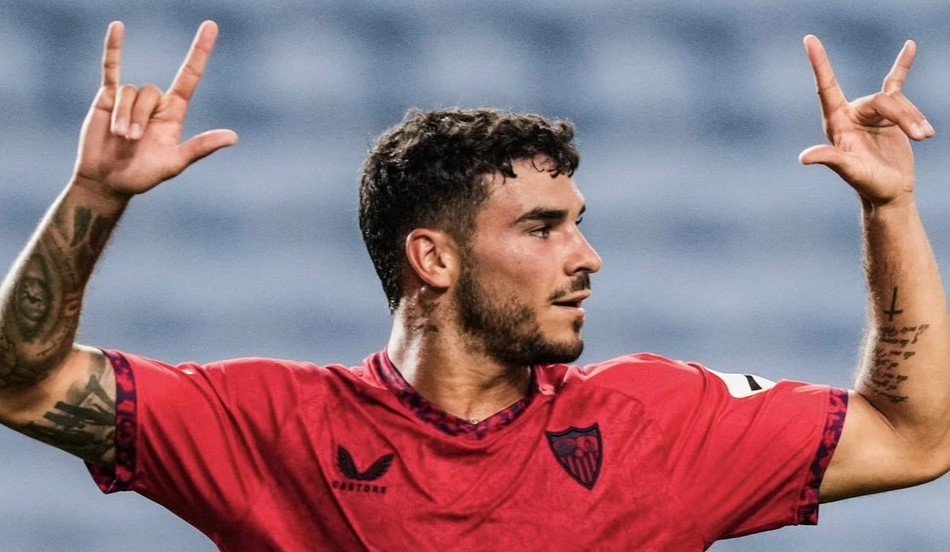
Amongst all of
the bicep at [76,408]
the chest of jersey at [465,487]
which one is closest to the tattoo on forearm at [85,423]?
the bicep at [76,408]

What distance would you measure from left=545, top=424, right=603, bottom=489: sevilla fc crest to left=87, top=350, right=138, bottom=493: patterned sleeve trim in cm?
70

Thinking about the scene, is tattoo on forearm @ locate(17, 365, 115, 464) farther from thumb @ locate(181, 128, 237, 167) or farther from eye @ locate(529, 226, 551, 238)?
eye @ locate(529, 226, 551, 238)

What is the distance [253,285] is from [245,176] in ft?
1.23

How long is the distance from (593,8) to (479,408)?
327 centimetres

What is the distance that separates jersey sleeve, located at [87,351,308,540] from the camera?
116 inches

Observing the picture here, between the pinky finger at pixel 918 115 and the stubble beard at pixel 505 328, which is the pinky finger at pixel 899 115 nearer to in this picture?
the pinky finger at pixel 918 115

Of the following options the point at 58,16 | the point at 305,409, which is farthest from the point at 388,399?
the point at 58,16

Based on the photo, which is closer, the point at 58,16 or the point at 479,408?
the point at 479,408

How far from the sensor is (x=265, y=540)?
2.95 m

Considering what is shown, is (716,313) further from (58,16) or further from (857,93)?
(58,16)

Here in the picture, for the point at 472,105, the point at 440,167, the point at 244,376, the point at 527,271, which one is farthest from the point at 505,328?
the point at 472,105

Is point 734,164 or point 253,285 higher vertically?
point 734,164

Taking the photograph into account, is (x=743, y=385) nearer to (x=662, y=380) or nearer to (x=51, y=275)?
(x=662, y=380)

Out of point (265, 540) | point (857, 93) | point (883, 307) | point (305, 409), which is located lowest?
point (265, 540)
